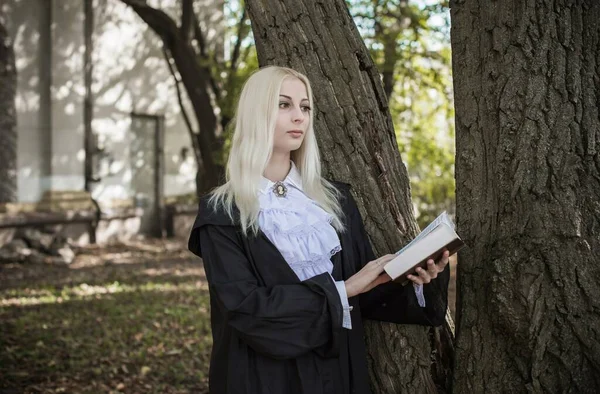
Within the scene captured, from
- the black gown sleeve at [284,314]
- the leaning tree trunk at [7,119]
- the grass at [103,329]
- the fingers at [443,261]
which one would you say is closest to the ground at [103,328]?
the grass at [103,329]

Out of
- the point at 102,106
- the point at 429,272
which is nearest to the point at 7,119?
the point at 102,106

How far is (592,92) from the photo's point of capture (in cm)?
247

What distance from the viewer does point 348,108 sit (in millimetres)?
2838

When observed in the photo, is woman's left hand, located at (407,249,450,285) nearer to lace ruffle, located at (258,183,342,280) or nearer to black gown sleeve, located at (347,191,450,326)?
black gown sleeve, located at (347,191,450,326)

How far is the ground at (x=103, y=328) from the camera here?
17.4 ft

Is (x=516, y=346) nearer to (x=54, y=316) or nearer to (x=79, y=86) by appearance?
(x=54, y=316)

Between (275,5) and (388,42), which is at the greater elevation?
(388,42)

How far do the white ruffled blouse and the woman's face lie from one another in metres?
0.16

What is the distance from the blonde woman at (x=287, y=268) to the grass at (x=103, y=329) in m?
2.99

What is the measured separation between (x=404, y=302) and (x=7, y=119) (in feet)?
35.7

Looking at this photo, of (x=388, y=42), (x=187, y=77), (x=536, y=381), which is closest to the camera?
(x=536, y=381)

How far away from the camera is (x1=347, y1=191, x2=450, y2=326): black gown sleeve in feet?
8.24

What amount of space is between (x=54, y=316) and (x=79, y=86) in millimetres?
7244

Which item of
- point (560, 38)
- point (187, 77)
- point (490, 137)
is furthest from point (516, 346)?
point (187, 77)
